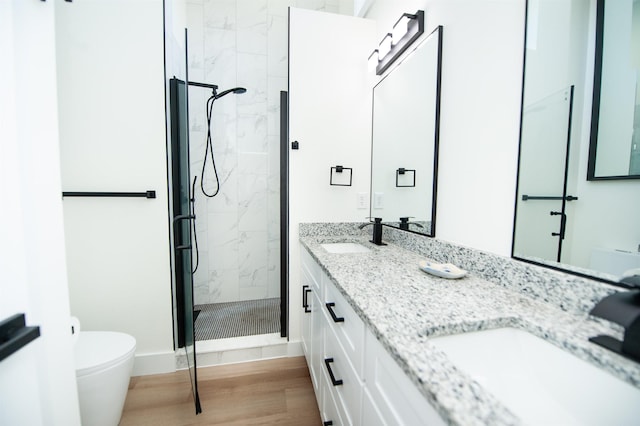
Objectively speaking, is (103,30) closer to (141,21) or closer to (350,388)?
(141,21)

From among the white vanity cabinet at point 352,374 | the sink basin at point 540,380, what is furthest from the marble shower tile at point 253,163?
the sink basin at point 540,380

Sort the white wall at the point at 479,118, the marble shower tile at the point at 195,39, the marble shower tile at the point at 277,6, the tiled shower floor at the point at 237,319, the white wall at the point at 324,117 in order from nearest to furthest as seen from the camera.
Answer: the white wall at the point at 479,118 < the white wall at the point at 324,117 < the tiled shower floor at the point at 237,319 < the marble shower tile at the point at 195,39 < the marble shower tile at the point at 277,6

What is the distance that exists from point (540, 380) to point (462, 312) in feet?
0.72

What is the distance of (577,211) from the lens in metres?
0.78

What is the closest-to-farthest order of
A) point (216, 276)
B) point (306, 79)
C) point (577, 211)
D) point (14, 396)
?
1. point (14, 396)
2. point (577, 211)
3. point (306, 79)
4. point (216, 276)

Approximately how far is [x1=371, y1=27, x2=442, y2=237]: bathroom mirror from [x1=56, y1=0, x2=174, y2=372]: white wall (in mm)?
1521

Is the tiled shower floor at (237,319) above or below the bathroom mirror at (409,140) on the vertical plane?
below

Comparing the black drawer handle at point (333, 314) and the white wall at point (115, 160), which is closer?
the black drawer handle at point (333, 314)

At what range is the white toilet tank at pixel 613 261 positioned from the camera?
65 centimetres

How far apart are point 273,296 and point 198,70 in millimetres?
2449

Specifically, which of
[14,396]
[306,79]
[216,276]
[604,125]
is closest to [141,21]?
[306,79]

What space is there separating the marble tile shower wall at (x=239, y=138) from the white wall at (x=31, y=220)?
1.90m

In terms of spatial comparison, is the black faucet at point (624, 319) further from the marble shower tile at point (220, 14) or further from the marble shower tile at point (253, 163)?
the marble shower tile at point (220, 14)

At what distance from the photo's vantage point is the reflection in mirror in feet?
2.13
